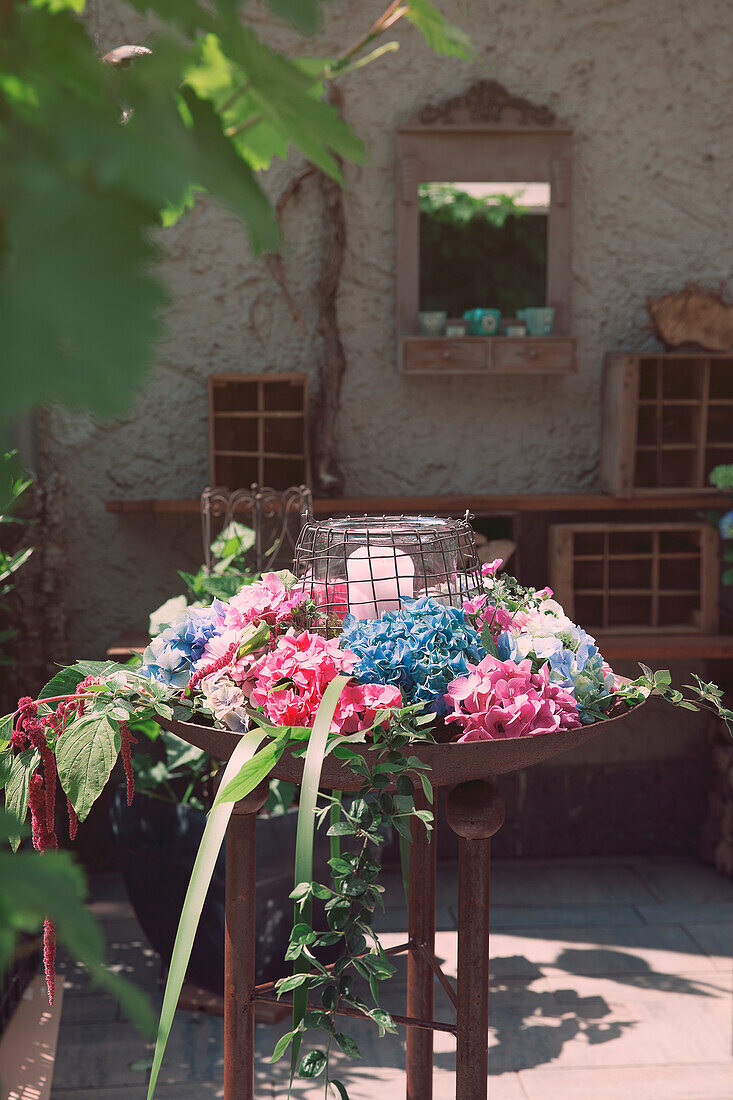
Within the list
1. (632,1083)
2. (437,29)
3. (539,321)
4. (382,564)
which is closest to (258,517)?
(539,321)

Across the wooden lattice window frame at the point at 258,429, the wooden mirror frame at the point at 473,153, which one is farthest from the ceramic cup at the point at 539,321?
the wooden lattice window frame at the point at 258,429

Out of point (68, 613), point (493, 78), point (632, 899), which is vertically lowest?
point (632, 899)

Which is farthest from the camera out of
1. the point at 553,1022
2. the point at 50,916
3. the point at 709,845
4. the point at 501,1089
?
the point at 709,845

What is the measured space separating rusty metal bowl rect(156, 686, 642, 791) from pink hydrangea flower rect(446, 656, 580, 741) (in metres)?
0.01

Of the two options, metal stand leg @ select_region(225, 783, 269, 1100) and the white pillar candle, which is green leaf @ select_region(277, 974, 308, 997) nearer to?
metal stand leg @ select_region(225, 783, 269, 1100)

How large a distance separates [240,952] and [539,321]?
7.13ft

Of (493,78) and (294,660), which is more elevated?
(493,78)

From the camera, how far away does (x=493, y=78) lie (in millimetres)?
3008

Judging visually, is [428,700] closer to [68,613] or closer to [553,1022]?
[553,1022]

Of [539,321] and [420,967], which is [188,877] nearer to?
[420,967]

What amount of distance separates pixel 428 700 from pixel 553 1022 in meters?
1.54

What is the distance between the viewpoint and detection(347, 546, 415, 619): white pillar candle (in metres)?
1.29

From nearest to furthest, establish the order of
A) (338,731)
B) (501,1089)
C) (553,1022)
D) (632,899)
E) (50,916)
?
(50,916), (338,731), (501,1089), (553,1022), (632,899)

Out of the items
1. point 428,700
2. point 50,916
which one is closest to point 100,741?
point 428,700
